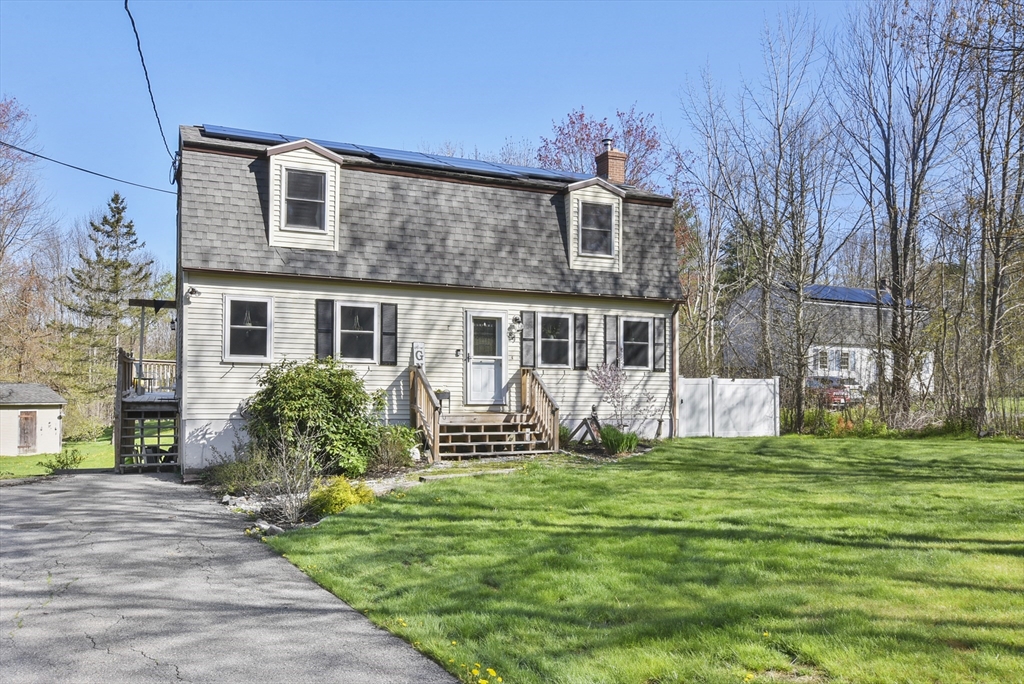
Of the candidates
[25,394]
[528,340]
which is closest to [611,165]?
[528,340]

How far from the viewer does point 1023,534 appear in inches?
276

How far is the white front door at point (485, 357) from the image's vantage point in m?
15.4

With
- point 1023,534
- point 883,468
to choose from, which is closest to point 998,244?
point 883,468

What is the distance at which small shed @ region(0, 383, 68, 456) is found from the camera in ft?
104

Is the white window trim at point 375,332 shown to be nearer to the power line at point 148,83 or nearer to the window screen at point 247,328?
the window screen at point 247,328

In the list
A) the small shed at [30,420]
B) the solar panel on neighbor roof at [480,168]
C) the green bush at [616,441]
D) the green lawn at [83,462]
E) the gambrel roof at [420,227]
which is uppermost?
the solar panel on neighbor roof at [480,168]

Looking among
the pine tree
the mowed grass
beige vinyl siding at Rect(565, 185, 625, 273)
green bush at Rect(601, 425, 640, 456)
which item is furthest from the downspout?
the pine tree

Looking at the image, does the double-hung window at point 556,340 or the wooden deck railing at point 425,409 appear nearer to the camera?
the wooden deck railing at point 425,409

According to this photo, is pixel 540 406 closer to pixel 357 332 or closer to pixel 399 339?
pixel 399 339

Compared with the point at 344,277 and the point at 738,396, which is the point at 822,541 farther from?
the point at 738,396

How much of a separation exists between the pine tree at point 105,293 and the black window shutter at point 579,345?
3024cm

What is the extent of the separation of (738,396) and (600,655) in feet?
48.2

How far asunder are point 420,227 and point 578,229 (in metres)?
3.57

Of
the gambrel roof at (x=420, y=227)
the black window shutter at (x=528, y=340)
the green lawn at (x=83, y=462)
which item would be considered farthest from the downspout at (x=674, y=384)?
the green lawn at (x=83, y=462)
